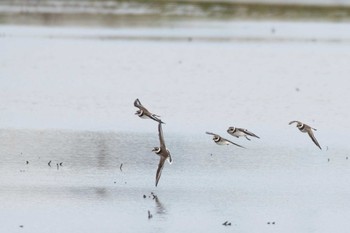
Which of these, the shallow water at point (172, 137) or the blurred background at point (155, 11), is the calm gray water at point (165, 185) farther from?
the blurred background at point (155, 11)

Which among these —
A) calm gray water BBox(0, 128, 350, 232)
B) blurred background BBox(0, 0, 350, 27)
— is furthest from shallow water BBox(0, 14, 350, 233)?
blurred background BBox(0, 0, 350, 27)

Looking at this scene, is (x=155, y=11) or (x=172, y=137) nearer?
(x=172, y=137)

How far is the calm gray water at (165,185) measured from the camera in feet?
45.5

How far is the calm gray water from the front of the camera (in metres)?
13.9

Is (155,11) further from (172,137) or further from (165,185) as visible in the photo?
(165,185)

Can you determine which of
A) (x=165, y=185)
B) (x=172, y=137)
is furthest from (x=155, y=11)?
(x=165, y=185)

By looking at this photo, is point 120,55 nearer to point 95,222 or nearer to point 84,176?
point 84,176

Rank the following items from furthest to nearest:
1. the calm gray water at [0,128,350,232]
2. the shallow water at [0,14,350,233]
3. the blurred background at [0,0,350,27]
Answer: the blurred background at [0,0,350,27], the shallow water at [0,14,350,233], the calm gray water at [0,128,350,232]

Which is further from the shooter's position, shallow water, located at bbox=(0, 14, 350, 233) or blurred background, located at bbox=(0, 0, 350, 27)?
blurred background, located at bbox=(0, 0, 350, 27)

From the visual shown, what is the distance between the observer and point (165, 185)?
15750 mm

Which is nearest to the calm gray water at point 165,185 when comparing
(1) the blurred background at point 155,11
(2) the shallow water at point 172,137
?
(2) the shallow water at point 172,137

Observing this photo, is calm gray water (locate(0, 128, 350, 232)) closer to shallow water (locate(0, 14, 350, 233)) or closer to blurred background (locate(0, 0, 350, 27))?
shallow water (locate(0, 14, 350, 233))

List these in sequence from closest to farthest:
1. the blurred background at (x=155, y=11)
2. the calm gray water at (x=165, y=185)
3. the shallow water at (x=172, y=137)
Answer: the calm gray water at (x=165, y=185)
the shallow water at (x=172, y=137)
the blurred background at (x=155, y=11)

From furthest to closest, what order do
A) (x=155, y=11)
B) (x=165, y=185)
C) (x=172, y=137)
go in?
(x=155, y=11) → (x=172, y=137) → (x=165, y=185)
